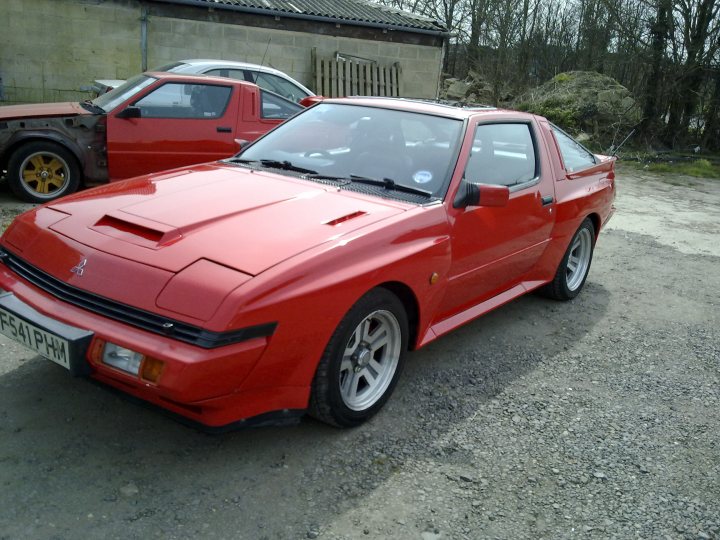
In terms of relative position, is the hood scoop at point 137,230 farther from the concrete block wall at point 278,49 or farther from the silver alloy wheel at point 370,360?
the concrete block wall at point 278,49

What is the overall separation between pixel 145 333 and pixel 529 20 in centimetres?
2466

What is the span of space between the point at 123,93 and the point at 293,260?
225 inches

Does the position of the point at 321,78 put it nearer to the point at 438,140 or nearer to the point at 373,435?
the point at 438,140

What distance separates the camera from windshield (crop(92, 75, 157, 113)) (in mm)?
7227

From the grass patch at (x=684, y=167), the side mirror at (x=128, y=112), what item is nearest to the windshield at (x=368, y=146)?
the side mirror at (x=128, y=112)

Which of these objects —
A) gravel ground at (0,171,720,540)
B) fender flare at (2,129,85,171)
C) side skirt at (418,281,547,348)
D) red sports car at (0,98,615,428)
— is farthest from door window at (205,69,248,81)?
gravel ground at (0,171,720,540)

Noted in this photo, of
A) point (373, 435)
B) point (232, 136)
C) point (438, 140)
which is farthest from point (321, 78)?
point (373, 435)

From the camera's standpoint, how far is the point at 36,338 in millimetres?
2662

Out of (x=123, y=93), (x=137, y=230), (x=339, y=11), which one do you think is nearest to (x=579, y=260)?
(x=137, y=230)

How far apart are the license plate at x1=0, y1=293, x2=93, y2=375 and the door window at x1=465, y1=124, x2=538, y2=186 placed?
87.6 inches

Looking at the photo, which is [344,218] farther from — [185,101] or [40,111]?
[40,111]

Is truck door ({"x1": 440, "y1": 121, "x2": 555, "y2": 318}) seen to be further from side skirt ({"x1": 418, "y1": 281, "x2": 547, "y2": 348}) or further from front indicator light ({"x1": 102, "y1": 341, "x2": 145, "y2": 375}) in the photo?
front indicator light ({"x1": 102, "y1": 341, "x2": 145, "y2": 375})

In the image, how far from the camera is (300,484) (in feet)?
8.93

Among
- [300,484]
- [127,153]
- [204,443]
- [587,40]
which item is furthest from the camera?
[587,40]
